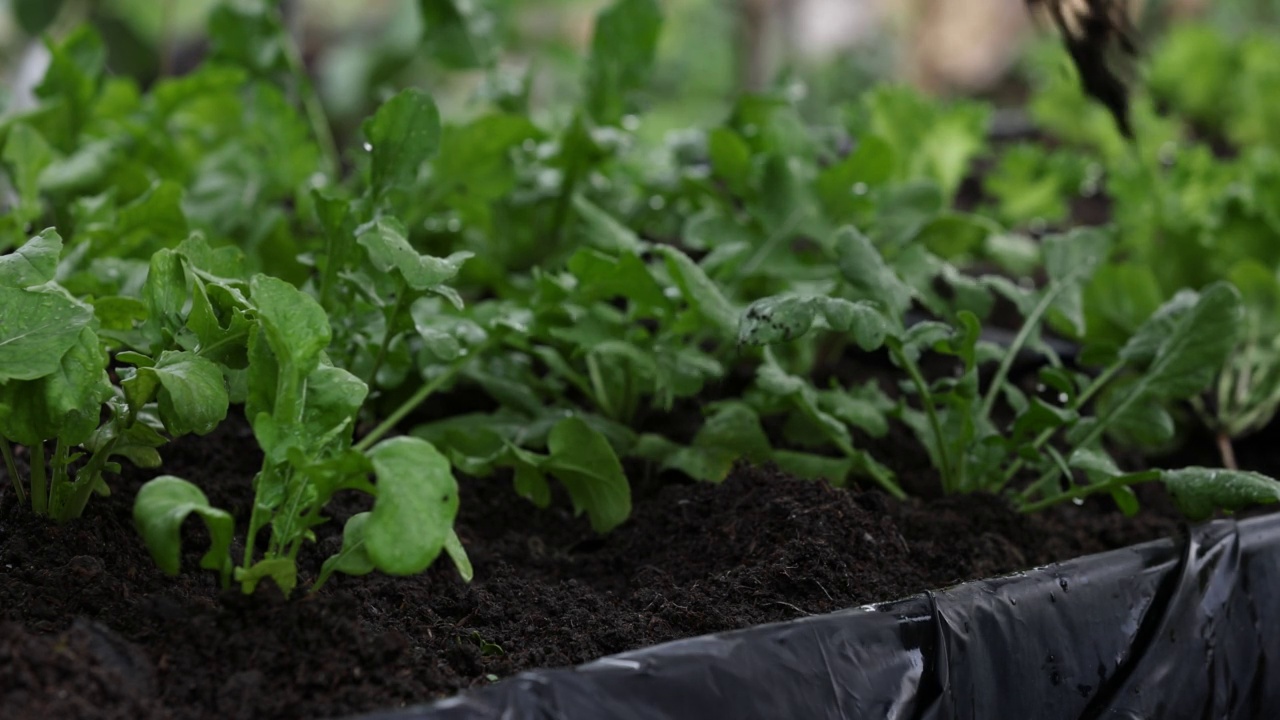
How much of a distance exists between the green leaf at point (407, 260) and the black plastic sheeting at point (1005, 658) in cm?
34

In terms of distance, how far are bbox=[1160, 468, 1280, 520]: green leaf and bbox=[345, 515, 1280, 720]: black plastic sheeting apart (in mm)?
36

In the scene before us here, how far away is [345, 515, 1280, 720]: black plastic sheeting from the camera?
82cm

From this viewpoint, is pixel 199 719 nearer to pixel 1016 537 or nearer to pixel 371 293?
pixel 371 293

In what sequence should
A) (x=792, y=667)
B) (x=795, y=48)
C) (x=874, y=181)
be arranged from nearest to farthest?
(x=792, y=667)
(x=874, y=181)
(x=795, y=48)

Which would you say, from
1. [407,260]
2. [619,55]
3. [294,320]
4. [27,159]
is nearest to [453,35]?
[619,55]

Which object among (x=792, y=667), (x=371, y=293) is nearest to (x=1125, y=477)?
(x=792, y=667)

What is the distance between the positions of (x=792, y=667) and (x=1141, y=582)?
432 millimetres

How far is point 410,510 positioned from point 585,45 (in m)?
5.66

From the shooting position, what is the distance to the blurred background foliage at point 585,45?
72.8 inches

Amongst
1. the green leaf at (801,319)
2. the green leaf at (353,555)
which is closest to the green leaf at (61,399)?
the green leaf at (353,555)

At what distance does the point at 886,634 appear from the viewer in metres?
0.94

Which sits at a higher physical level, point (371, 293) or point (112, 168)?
point (371, 293)

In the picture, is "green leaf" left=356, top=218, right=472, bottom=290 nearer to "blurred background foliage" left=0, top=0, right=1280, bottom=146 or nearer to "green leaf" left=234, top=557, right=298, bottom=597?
"green leaf" left=234, top=557, right=298, bottom=597

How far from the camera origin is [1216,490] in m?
1.13
